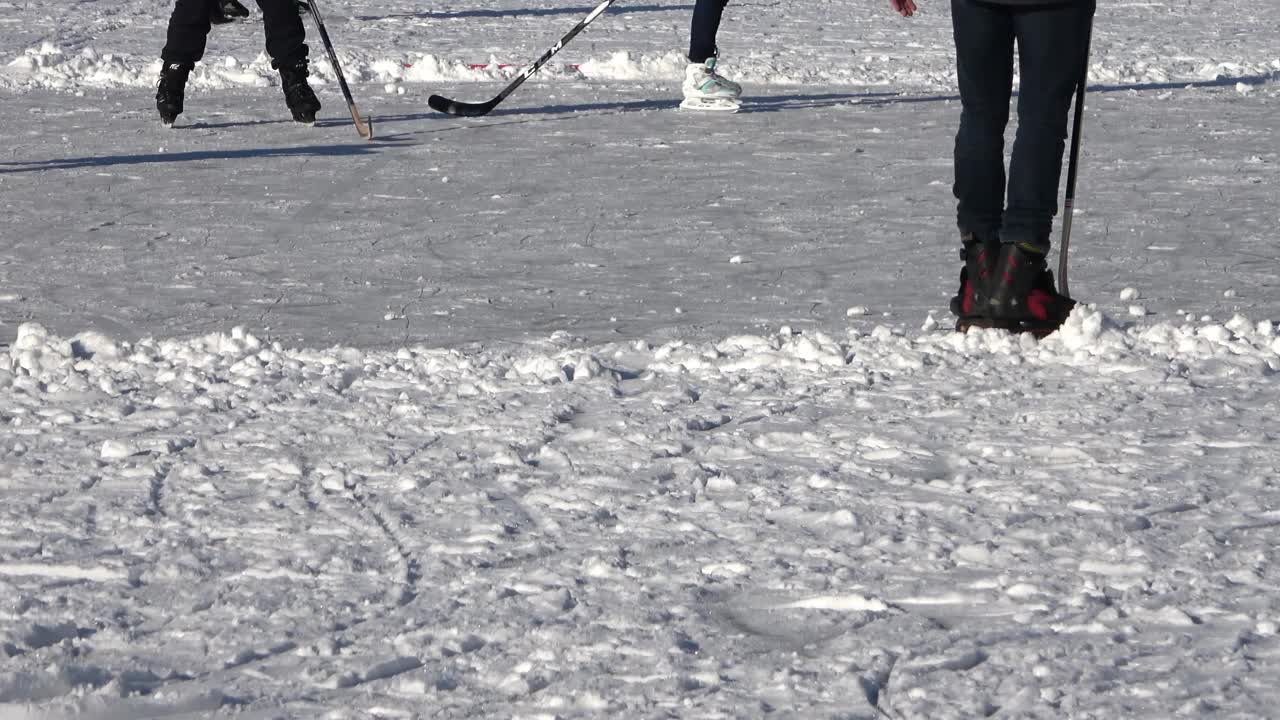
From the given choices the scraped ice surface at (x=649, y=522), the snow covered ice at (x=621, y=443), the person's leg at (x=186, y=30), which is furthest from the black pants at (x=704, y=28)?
the scraped ice surface at (x=649, y=522)

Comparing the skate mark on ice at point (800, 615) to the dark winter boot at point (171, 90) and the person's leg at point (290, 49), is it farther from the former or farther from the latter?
the dark winter boot at point (171, 90)

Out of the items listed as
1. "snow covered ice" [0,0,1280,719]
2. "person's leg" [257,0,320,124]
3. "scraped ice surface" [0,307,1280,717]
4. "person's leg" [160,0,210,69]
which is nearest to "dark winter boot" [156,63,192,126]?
"person's leg" [160,0,210,69]

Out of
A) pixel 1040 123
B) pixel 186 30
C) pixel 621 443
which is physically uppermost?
pixel 1040 123

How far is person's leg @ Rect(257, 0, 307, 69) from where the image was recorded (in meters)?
7.83

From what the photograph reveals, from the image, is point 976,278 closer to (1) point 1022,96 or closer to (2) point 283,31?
(1) point 1022,96

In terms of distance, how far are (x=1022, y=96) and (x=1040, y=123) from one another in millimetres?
112

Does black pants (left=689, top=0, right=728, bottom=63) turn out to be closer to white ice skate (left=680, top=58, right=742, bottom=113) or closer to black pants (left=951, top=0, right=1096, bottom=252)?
white ice skate (left=680, top=58, right=742, bottom=113)

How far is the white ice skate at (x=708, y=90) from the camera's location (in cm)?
867

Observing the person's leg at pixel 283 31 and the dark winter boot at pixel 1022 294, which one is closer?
the dark winter boot at pixel 1022 294

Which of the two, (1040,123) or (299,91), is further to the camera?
(299,91)

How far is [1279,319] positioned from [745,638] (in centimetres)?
252

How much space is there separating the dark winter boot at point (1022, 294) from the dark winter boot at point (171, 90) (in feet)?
16.4

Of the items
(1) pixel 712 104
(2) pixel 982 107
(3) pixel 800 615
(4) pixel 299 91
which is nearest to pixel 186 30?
(4) pixel 299 91

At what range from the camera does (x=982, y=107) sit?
4.21 m
